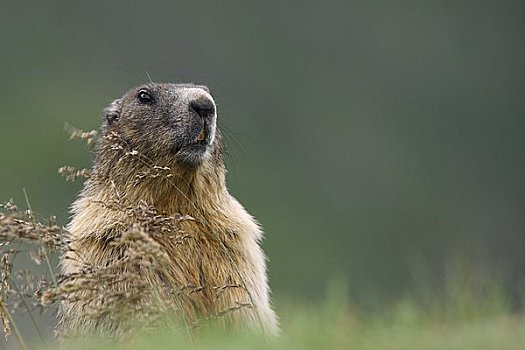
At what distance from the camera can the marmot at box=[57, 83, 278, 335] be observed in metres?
8.41

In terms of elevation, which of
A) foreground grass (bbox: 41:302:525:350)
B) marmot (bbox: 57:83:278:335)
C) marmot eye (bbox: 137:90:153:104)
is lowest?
foreground grass (bbox: 41:302:525:350)

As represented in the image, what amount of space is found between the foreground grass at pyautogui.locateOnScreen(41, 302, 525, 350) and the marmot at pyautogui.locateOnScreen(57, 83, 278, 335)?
0.86 metres

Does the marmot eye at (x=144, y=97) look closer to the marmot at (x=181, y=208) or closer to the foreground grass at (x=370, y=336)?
the marmot at (x=181, y=208)

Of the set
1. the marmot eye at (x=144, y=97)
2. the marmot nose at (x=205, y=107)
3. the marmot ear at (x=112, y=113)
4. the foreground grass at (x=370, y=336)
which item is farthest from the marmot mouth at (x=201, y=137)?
the foreground grass at (x=370, y=336)

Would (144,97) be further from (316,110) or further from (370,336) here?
(316,110)

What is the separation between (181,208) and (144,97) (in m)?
1.00

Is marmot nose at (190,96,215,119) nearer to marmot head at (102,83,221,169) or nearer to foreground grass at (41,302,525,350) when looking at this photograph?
marmot head at (102,83,221,169)

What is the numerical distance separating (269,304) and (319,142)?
291 feet

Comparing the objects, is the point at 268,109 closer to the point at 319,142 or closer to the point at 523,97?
the point at 319,142

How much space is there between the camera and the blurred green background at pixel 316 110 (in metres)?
82.5

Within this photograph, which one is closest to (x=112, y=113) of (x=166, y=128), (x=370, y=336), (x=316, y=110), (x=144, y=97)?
(x=144, y=97)

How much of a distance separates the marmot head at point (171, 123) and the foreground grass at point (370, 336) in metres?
1.73

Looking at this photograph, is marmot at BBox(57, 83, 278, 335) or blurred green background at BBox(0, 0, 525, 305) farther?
blurred green background at BBox(0, 0, 525, 305)

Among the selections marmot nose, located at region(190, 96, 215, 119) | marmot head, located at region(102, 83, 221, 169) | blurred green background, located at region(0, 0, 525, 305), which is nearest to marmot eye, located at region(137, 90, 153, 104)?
marmot head, located at region(102, 83, 221, 169)
